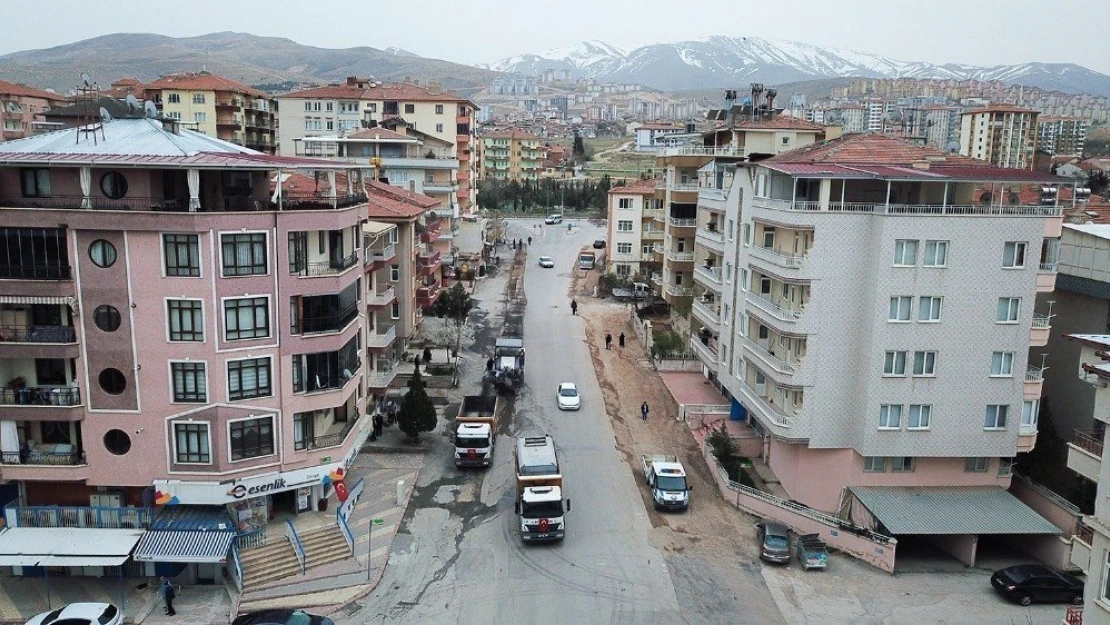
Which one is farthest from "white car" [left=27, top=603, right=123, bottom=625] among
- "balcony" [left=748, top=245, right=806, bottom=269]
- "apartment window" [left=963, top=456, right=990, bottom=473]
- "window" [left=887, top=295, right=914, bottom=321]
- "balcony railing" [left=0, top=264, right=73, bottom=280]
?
"apartment window" [left=963, top=456, right=990, bottom=473]

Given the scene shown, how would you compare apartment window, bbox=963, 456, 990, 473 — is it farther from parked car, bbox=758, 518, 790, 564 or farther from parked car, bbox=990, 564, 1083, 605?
parked car, bbox=758, 518, 790, 564

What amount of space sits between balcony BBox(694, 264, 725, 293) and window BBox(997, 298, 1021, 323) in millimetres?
12673

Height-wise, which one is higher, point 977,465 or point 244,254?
point 244,254

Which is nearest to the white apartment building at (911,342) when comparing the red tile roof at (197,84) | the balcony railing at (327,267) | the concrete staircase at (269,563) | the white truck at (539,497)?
the white truck at (539,497)

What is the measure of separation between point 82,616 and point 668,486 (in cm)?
1822

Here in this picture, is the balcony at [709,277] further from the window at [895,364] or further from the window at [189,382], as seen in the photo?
the window at [189,382]

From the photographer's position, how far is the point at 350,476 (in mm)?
30875

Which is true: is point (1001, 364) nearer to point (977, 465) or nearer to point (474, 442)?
point (977, 465)

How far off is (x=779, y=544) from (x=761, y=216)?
41.4ft

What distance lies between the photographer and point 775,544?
85.3ft

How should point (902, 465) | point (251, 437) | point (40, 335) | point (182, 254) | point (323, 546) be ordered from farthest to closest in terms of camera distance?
point (902, 465) < point (323, 546) < point (251, 437) < point (40, 335) < point (182, 254)

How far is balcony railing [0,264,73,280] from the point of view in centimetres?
2330

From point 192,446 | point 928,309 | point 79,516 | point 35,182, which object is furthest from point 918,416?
point 35,182

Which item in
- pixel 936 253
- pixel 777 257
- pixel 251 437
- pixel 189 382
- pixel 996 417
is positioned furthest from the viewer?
pixel 777 257
